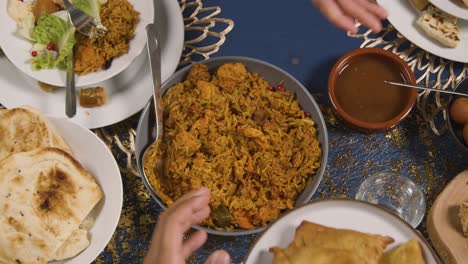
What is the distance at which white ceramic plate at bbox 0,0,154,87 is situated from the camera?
7.63ft

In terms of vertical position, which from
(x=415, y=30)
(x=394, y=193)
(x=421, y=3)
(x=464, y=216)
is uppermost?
(x=421, y=3)

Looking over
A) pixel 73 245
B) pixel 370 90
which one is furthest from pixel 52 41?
pixel 370 90

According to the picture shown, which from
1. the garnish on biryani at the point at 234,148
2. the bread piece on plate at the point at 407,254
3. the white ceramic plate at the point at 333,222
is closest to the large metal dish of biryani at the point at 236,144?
the garnish on biryani at the point at 234,148

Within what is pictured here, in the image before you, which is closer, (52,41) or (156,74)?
(156,74)

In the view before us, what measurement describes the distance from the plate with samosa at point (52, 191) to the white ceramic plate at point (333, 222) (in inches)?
26.8

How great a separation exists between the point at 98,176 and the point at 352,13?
1217mm

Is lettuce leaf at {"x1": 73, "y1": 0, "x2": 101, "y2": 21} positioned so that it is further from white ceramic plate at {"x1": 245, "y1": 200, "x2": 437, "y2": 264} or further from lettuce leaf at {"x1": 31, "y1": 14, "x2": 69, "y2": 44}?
white ceramic plate at {"x1": 245, "y1": 200, "x2": 437, "y2": 264}

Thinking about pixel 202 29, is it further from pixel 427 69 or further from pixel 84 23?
pixel 427 69

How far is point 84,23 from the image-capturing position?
232cm

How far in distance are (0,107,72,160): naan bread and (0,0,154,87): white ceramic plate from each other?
25cm

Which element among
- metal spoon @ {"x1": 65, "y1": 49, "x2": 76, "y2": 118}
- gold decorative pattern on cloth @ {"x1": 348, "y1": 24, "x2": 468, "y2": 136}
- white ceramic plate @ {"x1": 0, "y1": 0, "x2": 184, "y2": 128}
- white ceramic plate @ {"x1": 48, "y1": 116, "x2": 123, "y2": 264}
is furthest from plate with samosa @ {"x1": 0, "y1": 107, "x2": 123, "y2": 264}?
gold decorative pattern on cloth @ {"x1": 348, "y1": 24, "x2": 468, "y2": 136}

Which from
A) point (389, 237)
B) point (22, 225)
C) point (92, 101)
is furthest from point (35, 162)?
point (389, 237)

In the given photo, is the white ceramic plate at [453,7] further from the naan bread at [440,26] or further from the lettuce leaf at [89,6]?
the lettuce leaf at [89,6]

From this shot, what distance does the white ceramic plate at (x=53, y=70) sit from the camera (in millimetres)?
Result: 2324
